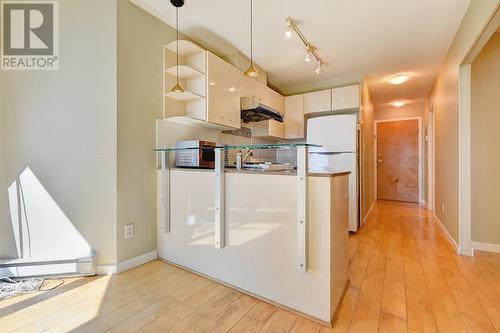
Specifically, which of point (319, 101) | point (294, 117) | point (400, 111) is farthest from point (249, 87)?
point (400, 111)

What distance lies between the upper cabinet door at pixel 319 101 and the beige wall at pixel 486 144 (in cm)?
178

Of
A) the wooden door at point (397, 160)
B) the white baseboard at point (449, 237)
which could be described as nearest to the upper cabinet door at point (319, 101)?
the white baseboard at point (449, 237)

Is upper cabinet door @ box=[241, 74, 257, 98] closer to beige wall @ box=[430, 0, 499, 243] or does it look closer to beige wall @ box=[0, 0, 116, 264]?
beige wall @ box=[0, 0, 116, 264]

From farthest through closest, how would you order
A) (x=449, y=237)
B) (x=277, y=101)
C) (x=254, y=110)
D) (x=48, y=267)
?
1. (x=277, y=101)
2. (x=254, y=110)
3. (x=449, y=237)
4. (x=48, y=267)

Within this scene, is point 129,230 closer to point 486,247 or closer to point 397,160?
point 486,247

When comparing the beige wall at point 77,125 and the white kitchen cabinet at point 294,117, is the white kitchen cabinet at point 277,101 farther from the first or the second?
the beige wall at point 77,125

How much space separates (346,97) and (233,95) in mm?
1962

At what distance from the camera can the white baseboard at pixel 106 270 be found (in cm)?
206

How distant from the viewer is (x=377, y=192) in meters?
6.36

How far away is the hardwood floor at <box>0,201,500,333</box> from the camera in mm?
1413

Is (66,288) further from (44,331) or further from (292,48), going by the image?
(292,48)

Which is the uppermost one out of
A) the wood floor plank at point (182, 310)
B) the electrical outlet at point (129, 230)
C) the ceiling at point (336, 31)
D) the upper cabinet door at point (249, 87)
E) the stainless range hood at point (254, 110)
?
the ceiling at point (336, 31)

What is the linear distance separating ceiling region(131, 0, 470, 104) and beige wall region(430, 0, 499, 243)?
0.17 meters

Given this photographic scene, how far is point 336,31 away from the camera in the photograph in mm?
2613
